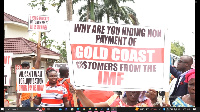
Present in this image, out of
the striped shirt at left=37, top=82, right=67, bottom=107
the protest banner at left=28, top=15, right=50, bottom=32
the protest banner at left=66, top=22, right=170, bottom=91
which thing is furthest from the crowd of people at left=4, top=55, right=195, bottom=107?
the protest banner at left=28, top=15, right=50, bottom=32

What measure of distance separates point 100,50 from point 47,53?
422cm

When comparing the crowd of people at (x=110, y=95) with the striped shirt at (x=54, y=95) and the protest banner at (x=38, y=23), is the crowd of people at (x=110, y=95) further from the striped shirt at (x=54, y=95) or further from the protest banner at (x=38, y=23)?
the protest banner at (x=38, y=23)

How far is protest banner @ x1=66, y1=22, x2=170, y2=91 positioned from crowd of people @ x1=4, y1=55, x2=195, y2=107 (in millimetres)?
144

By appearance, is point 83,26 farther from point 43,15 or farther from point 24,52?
point 24,52

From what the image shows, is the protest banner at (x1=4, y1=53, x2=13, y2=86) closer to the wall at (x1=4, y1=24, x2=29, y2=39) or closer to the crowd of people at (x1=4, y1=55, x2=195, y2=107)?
the crowd of people at (x1=4, y1=55, x2=195, y2=107)

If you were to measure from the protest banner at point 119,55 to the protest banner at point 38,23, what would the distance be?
4.39 ft

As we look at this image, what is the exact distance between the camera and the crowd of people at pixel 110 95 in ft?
9.11

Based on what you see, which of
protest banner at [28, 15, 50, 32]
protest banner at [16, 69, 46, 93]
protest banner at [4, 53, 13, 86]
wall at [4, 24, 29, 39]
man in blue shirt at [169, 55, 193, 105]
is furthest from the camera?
wall at [4, 24, 29, 39]

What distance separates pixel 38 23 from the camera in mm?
3932

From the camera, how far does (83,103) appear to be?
271cm

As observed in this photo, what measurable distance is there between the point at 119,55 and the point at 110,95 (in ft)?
3.02

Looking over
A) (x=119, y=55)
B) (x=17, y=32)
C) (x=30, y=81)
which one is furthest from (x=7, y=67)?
(x=17, y=32)

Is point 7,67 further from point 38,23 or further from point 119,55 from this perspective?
point 119,55

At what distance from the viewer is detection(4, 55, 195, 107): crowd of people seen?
278cm
